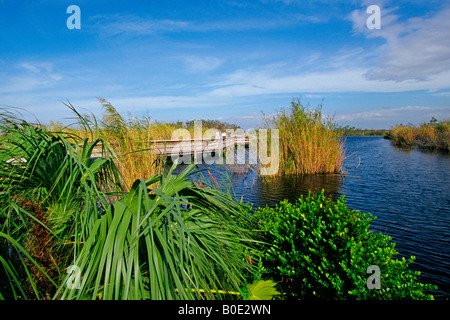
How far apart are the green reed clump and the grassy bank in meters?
18.0

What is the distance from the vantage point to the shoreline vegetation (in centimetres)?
177

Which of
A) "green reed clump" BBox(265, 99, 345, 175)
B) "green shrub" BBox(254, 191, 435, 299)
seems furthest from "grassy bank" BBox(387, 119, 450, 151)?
"green shrub" BBox(254, 191, 435, 299)

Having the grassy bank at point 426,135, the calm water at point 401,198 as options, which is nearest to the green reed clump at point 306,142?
the calm water at point 401,198

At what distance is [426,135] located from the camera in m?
28.0

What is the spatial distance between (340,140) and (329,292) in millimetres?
11288

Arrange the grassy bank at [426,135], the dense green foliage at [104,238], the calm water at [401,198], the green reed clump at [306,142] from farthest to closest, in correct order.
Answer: the grassy bank at [426,135] → the green reed clump at [306,142] → the calm water at [401,198] → the dense green foliage at [104,238]

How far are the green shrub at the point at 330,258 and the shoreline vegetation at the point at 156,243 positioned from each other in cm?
1

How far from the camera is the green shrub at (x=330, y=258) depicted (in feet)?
7.68

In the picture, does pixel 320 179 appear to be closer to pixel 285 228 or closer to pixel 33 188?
pixel 285 228

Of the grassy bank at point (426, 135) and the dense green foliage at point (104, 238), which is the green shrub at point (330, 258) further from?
the grassy bank at point (426, 135)
